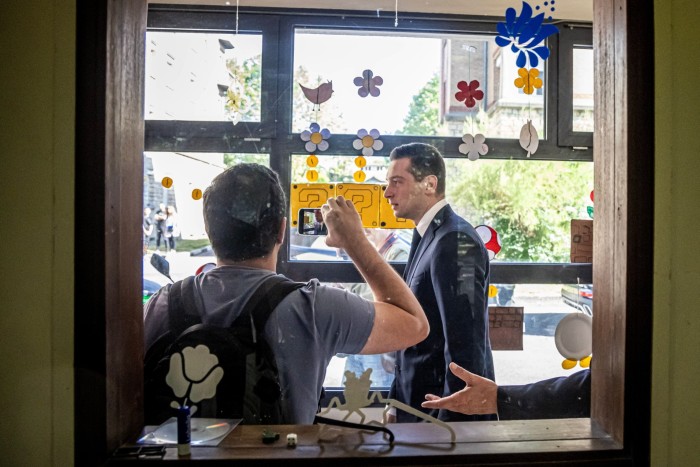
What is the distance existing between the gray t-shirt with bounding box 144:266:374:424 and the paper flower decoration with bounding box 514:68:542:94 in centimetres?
60

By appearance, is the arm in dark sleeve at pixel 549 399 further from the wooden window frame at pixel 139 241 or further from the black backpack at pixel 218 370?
the black backpack at pixel 218 370

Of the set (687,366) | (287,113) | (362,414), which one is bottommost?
(362,414)

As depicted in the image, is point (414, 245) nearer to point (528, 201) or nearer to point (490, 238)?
point (490, 238)

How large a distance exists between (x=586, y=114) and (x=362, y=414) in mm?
827

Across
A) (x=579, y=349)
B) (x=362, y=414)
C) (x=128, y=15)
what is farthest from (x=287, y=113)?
(x=579, y=349)

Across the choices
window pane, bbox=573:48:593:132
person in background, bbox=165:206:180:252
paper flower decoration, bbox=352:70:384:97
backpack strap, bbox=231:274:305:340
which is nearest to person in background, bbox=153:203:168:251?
person in background, bbox=165:206:180:252

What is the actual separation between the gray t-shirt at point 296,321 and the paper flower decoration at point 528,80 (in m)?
0.60

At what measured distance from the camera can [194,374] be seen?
101 cm

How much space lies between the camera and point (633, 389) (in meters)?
0.96

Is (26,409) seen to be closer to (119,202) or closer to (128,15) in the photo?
(119,202)

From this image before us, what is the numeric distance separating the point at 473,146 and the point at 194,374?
0.77 meters

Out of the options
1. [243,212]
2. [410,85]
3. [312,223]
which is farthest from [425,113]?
[243,212]

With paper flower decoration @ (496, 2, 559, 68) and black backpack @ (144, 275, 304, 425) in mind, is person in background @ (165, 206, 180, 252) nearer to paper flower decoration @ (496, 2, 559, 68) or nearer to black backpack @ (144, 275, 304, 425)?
black backpack @ (144, 275, 304, 425)

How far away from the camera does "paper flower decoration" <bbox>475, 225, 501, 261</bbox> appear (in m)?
1.10
